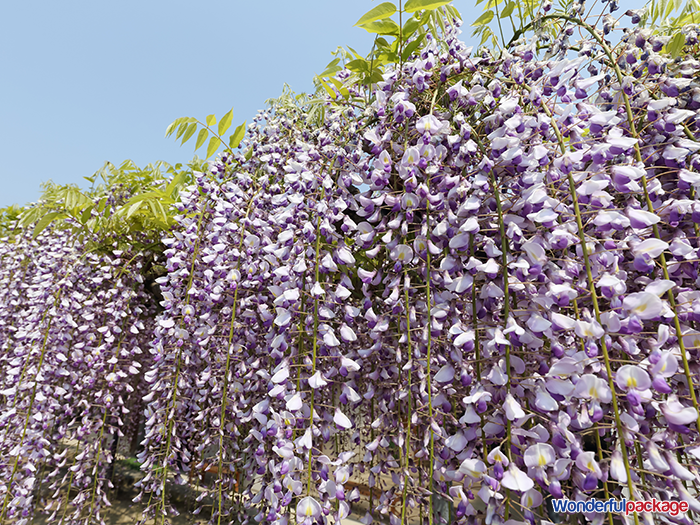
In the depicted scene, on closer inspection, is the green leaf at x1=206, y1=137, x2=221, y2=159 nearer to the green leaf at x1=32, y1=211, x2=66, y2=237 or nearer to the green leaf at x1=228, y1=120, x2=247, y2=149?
the green leaf at x1=228, y1=120, x2=247, y2=149

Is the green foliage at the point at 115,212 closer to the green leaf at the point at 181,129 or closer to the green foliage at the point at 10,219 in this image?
the green leaf at the point at 181,129

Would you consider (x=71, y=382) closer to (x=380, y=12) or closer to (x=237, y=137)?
(x=237, y=137)

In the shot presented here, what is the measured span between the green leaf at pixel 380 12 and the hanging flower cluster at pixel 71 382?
2105 millimetres

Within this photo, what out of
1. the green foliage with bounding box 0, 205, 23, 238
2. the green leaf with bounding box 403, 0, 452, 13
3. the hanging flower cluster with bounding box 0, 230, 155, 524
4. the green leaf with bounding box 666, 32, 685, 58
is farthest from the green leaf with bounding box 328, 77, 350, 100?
the green foliage with bounding box 0, 205, 23, 238

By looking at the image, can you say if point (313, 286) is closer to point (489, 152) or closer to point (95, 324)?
point (489, 152)

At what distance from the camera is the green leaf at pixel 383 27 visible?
49.1 inches

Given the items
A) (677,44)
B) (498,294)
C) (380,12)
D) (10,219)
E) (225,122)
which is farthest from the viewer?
(10,219)

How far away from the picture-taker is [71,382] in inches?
96.1

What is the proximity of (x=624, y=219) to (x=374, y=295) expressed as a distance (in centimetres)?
78

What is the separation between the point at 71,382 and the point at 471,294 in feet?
9.11

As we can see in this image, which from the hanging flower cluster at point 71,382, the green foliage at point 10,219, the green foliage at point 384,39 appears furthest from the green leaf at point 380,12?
the green foliage at point 10,219

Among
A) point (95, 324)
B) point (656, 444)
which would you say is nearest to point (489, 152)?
point (656, 444)

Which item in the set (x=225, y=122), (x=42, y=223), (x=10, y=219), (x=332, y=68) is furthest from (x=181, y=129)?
(x=10, y=219)

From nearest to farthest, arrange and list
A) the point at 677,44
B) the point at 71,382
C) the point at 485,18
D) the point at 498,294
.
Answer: the point at 498,294 < the point at 677,44 < the point at 485,18 < the point at 71,382
